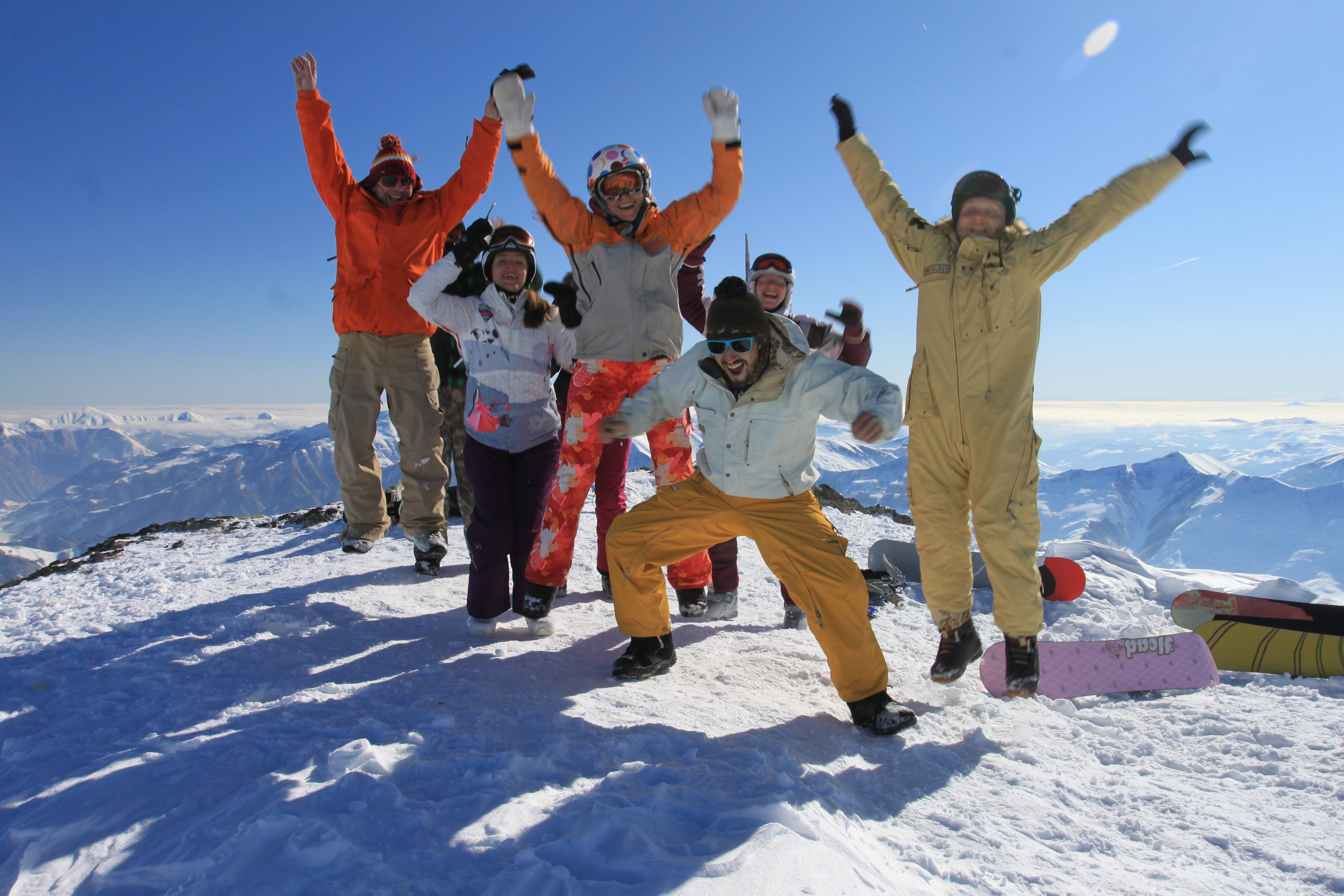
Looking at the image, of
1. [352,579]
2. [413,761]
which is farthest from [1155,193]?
[352,579]

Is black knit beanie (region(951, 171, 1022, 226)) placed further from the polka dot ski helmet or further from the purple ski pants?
the purple ski pants

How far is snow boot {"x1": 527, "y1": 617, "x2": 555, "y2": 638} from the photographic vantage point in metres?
3.66

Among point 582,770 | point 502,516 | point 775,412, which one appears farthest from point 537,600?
point 775,412

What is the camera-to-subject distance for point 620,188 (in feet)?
12.3

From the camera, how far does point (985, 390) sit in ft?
9.57

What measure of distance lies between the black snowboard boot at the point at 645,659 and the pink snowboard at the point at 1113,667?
1674 millimetres

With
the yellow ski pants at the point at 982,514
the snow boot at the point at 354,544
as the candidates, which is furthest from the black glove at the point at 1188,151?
the snow boot at the point at 354,544

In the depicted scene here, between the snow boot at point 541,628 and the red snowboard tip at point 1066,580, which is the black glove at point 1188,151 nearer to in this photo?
the red snowboard tip at point 1066,580

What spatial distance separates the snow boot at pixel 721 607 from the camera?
4223 millimetres

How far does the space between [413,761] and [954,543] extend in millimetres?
2489

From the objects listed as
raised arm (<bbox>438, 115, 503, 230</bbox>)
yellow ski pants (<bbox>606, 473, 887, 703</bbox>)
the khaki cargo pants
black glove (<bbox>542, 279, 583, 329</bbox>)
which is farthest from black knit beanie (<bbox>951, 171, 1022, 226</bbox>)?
the khaki cargo pants

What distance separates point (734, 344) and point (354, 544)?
334 centimetres

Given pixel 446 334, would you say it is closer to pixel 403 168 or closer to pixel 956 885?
pixel 403 168

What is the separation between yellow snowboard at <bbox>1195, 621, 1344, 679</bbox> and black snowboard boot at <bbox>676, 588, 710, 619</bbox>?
2.85 metres
